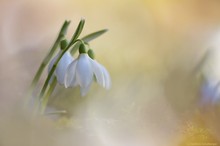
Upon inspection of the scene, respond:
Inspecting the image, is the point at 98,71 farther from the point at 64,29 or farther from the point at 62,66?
the point at 64,29

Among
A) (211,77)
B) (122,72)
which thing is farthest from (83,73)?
(211,77)

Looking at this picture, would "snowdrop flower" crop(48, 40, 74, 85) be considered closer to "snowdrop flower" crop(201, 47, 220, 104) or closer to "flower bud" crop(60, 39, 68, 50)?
"flower bud" crop(60, 39, 68, 50)

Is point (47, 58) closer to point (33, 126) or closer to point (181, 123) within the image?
point (33, 126)

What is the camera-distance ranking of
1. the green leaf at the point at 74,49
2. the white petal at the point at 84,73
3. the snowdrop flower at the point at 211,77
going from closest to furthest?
the white petal at the point at 84,73 < the green leaf at the point at 74,49 < the snowdrop flower at the point at 211,77

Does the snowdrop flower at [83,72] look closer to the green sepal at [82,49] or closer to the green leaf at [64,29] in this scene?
the green sepal at [82,49]

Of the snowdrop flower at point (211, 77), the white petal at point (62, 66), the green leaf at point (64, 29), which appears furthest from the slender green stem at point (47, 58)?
the snowdrop flower at point (211, 77)

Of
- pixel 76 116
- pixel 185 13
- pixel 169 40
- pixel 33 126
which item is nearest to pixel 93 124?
pixel 76 116
